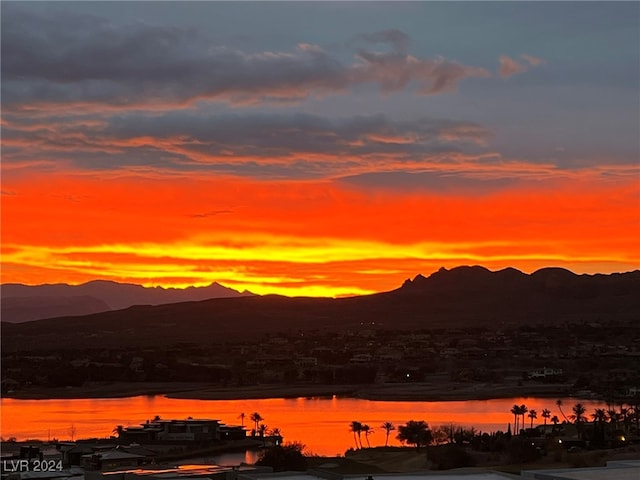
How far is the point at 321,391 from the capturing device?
6856cm

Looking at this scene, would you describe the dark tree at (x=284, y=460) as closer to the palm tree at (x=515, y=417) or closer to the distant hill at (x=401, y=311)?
the palm tree at (x=515, y=417)

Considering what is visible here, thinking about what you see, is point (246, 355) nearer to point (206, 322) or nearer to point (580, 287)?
point (206, 322)

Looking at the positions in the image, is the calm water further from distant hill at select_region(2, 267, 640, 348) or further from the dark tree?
distant hill at select_region(2, 267, 640, 348)

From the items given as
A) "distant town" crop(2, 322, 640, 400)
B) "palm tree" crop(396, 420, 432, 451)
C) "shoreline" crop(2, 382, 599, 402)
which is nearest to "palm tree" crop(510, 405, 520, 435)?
"palm tree" crop(396, 420, 432, 451)

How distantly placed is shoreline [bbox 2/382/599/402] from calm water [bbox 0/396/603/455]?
1.84m

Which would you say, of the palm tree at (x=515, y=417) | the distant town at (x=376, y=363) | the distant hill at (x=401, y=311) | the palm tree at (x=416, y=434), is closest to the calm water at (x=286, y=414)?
the palm tree at (x=515, y=417)

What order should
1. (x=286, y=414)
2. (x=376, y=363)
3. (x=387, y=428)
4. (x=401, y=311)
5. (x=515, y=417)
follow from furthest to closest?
1. (x=401, y=311)
2. (x=376, y=363)
3. (x=286, y=414)
4. (x=515, y=417)
5. (x=387, y=428)

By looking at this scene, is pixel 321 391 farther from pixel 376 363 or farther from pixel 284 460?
pixel 284 460

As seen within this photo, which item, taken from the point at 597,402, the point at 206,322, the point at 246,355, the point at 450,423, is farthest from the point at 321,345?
the point at 450,423

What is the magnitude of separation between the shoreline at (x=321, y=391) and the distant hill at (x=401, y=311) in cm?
4816

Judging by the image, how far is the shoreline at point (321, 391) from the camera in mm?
63906

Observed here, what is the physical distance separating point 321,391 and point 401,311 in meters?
80.6

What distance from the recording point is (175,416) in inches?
2083

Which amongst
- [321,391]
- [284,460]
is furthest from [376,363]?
[284,460]
